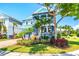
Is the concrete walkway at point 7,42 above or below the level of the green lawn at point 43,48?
above

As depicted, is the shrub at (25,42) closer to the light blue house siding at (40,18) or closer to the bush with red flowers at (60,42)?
the light blue house siding at (40,18)

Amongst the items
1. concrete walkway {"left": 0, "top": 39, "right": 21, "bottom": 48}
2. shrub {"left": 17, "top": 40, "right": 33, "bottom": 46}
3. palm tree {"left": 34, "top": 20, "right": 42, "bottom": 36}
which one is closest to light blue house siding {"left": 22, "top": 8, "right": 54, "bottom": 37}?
palm tree {"left": 34, "top": 20, "right": 42, "bottom": 36}

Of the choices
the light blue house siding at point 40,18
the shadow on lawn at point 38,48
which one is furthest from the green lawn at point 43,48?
the light blue house siding at point 40,18

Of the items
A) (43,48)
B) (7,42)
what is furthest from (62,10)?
(7,42)

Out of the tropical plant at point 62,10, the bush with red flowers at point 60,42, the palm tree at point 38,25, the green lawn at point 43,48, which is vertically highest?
the tropical plant at point 62,10

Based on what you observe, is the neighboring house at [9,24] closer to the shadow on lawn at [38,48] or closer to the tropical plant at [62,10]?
the shadow on lawn at [38,48]

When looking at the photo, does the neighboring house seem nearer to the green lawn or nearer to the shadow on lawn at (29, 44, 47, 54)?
the green lawn

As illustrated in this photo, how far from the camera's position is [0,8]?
155 inches

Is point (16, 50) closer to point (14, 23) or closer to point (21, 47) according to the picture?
point (21, 47)

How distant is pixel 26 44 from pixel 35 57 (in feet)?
0.76

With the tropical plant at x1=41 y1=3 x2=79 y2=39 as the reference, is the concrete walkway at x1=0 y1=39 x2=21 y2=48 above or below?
below

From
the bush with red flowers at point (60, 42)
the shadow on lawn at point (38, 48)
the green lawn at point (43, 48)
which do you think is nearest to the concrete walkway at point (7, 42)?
the green lawn at point (43, 48)

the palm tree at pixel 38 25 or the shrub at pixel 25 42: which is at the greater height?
the palm tree at pixel 38 25

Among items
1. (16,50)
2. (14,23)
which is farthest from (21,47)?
(14,23)
